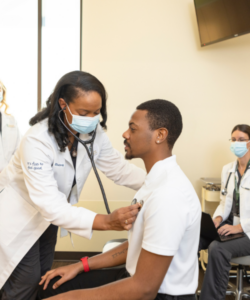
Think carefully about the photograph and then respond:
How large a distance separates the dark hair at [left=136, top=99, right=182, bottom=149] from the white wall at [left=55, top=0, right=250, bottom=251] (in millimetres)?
1506

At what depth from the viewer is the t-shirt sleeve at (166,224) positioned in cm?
76

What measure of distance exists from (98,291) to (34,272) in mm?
413

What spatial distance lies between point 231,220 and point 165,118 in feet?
4.41

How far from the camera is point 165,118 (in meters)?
0.97

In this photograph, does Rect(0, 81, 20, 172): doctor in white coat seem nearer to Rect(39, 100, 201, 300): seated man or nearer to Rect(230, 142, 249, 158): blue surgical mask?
Rect(39, 100, 201, 300): seated man

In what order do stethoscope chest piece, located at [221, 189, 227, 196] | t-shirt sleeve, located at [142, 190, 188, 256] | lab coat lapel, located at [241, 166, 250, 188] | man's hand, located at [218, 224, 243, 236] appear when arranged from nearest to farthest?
t-shirt sleeve, located at [142, 190, 188, 256] < man's hand, located at [218, 224, 243, 236] < lab coat lapel, located at [241, 166, 250, 188] < stethoscope chest piece, located at [221, 189, 227, 196]

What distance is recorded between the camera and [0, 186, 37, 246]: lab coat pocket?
1.13 meters

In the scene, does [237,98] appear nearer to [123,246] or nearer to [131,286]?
[123,246]

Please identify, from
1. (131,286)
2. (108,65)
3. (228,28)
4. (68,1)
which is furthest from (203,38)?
(131,286)

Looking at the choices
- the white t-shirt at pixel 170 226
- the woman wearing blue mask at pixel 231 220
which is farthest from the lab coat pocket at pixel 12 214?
the woman wearing blue mask at pixel 231 220

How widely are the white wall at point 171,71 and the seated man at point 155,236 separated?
1472 millimetres

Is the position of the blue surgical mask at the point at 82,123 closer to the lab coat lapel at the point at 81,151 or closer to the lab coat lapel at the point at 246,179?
the lab coat lapel at the point at 81,151

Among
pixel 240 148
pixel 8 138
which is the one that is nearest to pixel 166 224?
pixel 240 148

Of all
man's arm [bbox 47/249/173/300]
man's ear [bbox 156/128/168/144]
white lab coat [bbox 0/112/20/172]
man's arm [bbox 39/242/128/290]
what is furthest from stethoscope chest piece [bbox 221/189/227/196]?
white lab coat [bbox 0/112/20/172]
